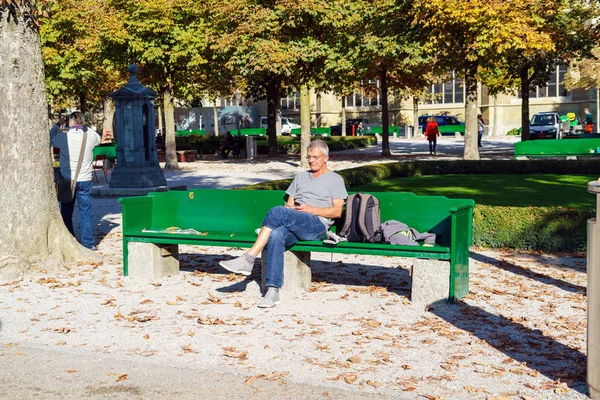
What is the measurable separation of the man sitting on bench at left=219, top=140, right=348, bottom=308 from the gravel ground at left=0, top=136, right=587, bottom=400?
342 mm

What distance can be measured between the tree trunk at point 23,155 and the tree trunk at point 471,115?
63.3ft

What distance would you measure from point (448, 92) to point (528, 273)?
5902 cm

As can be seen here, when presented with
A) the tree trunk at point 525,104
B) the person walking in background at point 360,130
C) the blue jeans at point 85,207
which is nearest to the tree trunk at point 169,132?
the tree trunk at point 525,104

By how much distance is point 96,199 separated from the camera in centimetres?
1922

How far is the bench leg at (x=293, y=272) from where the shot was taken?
8.38m

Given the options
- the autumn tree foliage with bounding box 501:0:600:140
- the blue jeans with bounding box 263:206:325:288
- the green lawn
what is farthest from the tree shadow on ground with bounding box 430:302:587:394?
the autumn tree foliage with bounding box 501:0:600:140

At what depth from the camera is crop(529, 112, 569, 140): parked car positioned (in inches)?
1719

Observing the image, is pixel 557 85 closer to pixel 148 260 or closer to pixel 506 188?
pixel 506 188

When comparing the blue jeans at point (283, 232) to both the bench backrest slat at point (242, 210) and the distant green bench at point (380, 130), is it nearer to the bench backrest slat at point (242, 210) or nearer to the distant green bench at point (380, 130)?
the bench backrest slat at point (242, 210)

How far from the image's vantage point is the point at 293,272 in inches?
331

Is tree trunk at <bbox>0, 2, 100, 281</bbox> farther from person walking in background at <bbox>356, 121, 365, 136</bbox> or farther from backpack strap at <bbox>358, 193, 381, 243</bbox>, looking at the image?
person walking in background at <bbox>356, 121, 365, 136</bbox>

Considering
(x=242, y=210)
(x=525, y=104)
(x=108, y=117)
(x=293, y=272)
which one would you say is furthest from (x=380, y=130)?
(x=293, y=272)

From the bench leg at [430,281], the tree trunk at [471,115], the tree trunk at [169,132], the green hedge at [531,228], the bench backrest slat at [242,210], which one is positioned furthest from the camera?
the tree trunk at [169,132]

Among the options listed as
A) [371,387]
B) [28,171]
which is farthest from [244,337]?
[28,171]
